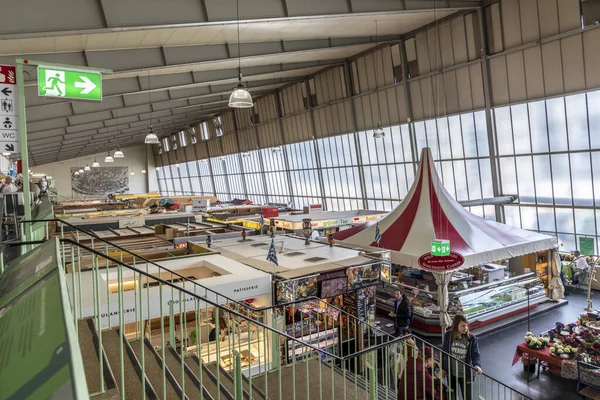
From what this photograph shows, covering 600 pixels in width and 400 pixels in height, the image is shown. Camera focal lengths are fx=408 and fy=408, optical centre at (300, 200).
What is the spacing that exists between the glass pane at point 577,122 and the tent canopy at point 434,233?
162 inches

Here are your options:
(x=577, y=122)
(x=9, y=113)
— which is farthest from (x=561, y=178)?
(x=9, y=113)

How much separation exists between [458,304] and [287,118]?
1758cm

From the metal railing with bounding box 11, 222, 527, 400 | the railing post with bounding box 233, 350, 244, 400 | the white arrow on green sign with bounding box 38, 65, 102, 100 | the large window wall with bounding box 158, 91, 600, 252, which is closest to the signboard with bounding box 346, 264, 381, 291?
the metal railing with bounding box 11, 222, 527, 400

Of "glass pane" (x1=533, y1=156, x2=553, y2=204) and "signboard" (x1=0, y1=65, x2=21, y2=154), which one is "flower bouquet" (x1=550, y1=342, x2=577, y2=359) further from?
"signboard" (x1=0, y1=65, x2=21, y2=154)

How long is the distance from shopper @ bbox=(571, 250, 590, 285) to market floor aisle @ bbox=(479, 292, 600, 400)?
1.54m

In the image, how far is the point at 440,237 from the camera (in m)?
9.59

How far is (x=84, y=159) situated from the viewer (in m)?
44.3

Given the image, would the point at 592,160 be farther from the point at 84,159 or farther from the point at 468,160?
the point at 84,159

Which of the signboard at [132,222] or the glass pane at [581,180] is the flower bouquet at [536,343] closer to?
the glass pane at [581,180]

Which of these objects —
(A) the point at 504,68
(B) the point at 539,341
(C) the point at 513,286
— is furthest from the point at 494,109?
(B) the point at 539,341

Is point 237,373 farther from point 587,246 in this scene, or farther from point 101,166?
point 101,166

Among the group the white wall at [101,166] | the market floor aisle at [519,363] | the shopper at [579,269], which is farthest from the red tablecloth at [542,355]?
the white wall at [101,166]

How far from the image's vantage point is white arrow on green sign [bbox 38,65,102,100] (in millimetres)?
5012

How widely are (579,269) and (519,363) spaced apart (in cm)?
722
